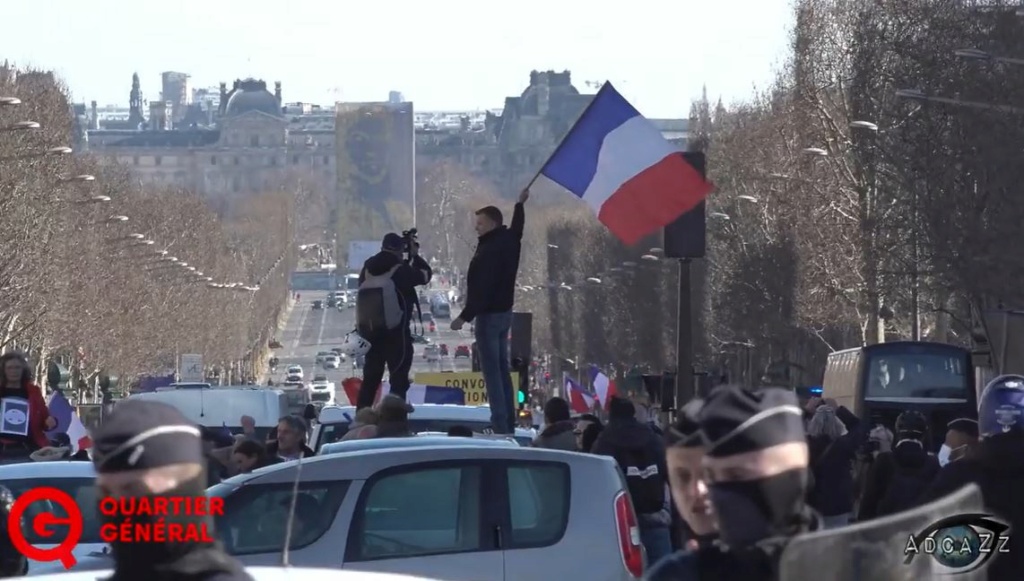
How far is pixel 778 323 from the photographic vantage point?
228 ft

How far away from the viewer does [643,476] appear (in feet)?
43.8

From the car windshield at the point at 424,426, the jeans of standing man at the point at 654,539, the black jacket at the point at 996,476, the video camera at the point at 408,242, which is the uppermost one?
the video camera at the point at 408,242

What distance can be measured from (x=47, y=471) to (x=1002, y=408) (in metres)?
5.98

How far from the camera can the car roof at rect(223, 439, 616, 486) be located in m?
9.66

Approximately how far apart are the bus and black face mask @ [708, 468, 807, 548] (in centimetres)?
3505

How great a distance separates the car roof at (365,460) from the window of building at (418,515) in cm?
5

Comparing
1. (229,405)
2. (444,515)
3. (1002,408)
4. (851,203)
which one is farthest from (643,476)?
(851,203)

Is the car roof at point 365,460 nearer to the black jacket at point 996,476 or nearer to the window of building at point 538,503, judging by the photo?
the window of building at point 538,503

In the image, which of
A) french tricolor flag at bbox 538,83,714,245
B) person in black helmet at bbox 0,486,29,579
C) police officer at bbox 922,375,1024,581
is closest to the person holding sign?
french tricolor flag at bbox 538,83,714,245

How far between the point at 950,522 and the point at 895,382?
118 feet

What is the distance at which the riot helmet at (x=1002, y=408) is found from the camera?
276 inches

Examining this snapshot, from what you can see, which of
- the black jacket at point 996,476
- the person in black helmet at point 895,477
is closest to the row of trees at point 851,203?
the person in black helmet at point 895,477

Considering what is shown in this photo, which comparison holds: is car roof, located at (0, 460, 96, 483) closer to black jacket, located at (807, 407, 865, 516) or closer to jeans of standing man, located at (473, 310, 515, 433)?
jeans of standing man, located at (473, 310, 515, 433)

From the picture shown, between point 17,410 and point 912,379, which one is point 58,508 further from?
point 912,379
